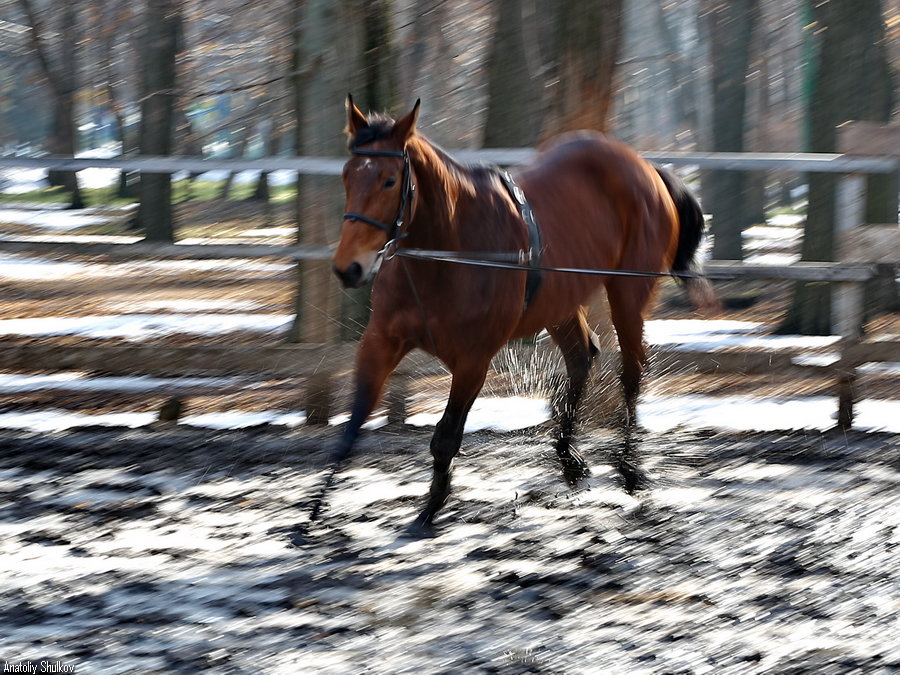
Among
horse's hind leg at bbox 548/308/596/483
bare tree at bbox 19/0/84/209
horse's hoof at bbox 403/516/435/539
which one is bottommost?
horse's hoof at bbox 403/516/435/539

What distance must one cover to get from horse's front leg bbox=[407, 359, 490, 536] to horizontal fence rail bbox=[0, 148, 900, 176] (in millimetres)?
1974

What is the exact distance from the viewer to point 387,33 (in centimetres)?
764

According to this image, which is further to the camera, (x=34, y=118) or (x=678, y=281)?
(x=34, y=118)

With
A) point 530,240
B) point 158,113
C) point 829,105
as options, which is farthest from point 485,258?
point 158,113

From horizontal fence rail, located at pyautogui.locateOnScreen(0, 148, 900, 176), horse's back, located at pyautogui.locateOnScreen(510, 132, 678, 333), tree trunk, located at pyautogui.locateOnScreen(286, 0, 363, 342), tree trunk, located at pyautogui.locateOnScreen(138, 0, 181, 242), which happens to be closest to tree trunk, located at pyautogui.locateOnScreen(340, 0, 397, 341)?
tree trunk, located at pyautogui.locateOnScreen(286, 0, 363, 342)

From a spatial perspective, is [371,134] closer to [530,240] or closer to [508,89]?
[530,240]

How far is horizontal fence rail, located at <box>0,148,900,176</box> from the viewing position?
22.5ft

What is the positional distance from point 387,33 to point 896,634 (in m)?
5.00

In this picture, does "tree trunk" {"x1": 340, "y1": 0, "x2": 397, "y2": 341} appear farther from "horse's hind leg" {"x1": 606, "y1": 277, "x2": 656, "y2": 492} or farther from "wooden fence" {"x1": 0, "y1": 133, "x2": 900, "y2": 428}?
"horse's hind leg" {"x1": 606, "y1": 277, "x2": 656, "y2": 492}

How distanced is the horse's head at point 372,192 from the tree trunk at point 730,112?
10805mm

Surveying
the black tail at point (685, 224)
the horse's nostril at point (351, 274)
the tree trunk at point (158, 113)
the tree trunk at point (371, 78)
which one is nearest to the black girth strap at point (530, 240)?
the horse's nostril at point (351, 274)

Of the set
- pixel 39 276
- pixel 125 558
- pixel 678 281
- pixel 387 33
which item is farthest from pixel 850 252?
pixel 39 276

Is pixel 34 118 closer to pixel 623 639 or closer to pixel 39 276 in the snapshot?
pixel 39 276

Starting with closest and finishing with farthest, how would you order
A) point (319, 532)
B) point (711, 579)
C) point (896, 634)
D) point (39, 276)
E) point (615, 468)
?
point (896, 634), point (711, 579), point (319, 532), point (615, 468), point (39, 276)
